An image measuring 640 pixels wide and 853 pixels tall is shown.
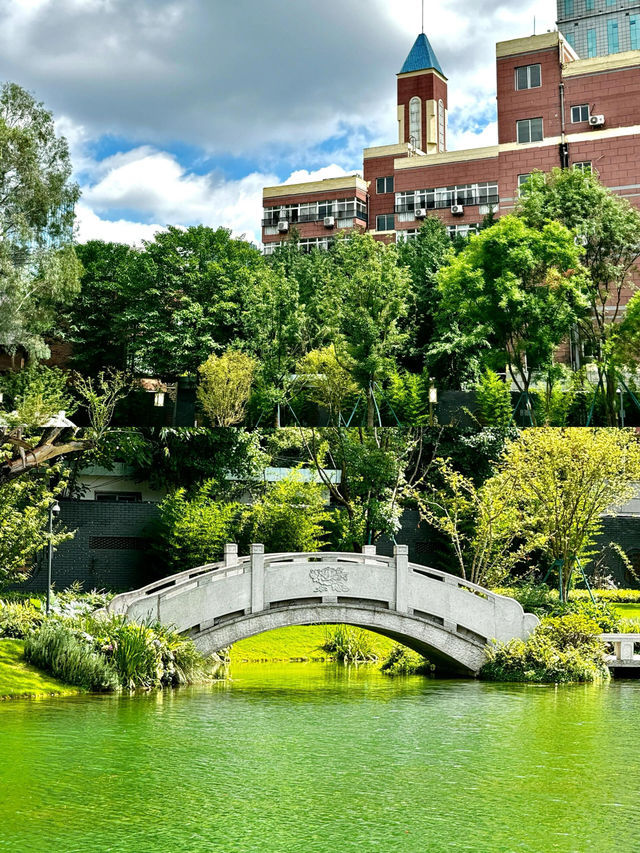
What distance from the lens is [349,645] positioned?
Result: 26422 millimetres

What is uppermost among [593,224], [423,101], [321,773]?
[423,101]

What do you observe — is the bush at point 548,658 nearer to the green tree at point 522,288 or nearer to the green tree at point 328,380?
the green tree at point 328,380

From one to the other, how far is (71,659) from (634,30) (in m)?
83.4

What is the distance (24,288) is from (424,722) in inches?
915

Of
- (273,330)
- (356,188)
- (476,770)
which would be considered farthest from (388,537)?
(356,188)

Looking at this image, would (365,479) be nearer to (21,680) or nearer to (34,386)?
(34,386)

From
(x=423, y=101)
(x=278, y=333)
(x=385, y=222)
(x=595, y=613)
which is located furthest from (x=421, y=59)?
(x=595, y=613)

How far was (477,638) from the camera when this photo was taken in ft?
69.6

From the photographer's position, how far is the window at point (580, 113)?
5059cm

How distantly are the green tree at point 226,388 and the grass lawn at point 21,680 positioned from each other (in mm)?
18475

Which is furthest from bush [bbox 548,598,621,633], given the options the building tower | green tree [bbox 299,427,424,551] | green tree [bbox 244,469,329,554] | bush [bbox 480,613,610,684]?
the building tower

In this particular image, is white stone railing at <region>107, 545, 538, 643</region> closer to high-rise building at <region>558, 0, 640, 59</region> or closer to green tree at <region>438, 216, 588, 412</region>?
green tree at <region>438, 216, 588, 412</region>

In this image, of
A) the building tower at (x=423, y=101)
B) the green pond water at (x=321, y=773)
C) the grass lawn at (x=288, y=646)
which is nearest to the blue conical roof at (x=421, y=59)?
the building tower at (x=423, y=101)

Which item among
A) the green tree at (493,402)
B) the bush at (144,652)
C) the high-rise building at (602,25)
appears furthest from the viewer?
the high-rise building at (602,25)
